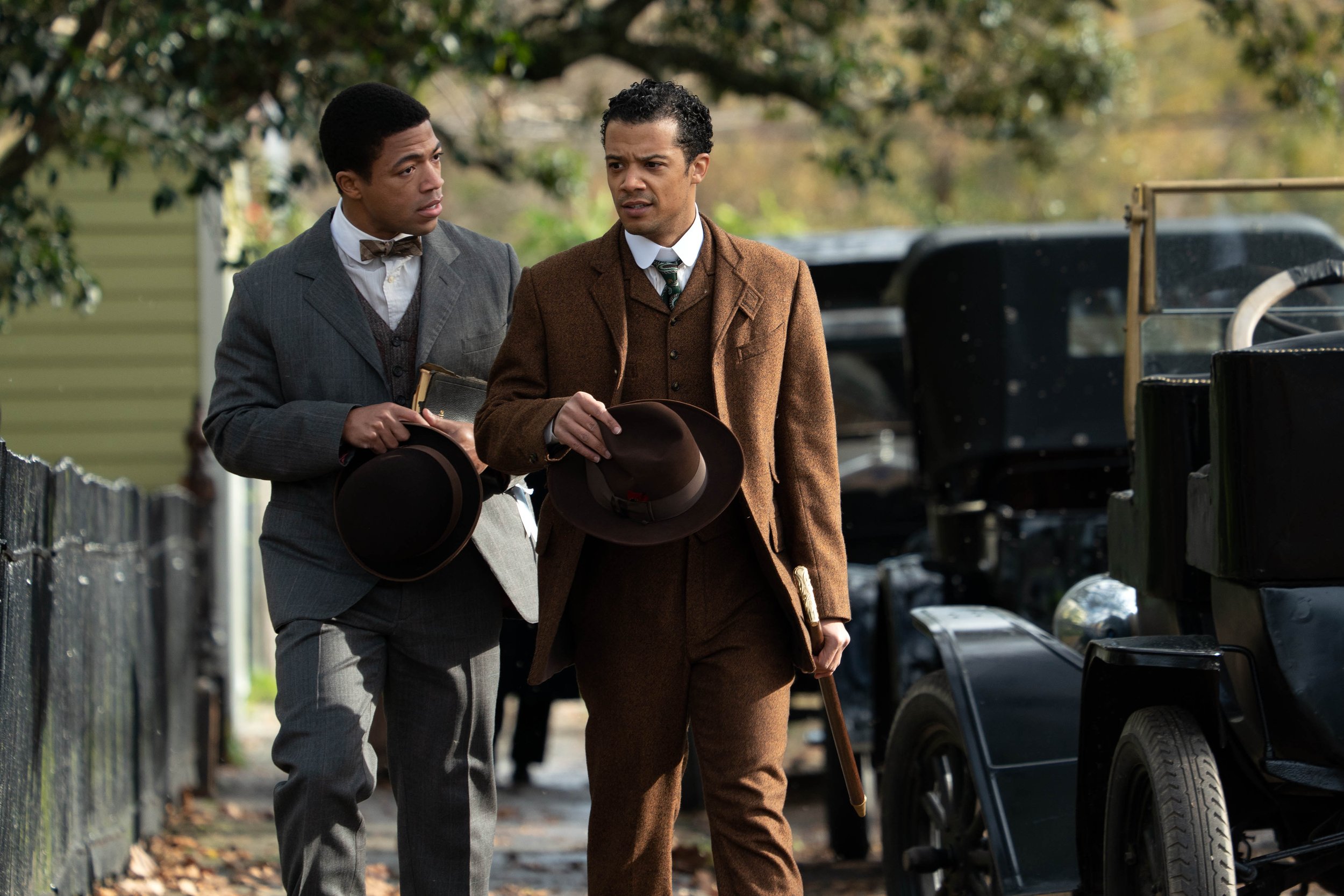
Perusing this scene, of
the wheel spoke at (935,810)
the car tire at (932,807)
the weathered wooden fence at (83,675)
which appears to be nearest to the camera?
the weathered wooden fence at (83,675)

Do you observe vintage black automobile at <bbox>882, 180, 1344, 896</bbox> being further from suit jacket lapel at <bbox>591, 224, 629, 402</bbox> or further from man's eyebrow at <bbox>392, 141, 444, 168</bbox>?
man's eyebrow at <bbox>392, 141, 444, 168</bbox>

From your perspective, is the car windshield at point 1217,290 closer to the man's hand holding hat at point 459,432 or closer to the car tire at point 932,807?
the car tire at point 932,807

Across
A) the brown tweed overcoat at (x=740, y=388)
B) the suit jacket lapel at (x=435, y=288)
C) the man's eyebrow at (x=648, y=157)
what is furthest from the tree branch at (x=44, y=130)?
the man's eyebrow at (x=648, y=157)

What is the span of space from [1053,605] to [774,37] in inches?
196

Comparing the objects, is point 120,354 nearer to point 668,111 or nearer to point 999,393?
point 999,393

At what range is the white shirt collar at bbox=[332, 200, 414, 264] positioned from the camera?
3.97 m

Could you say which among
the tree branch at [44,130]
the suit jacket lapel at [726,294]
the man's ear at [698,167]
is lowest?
the suit jacket lapel at [726,294]

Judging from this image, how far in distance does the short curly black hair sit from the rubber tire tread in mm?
1904

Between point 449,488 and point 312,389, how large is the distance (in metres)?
0.43

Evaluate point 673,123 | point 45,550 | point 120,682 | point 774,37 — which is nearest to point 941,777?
point 673,123

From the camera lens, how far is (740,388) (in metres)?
3.61

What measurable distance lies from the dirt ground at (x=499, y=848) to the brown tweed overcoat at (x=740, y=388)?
2.80 m

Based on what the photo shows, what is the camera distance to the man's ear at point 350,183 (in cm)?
389

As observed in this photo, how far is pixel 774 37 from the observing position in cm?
1016
